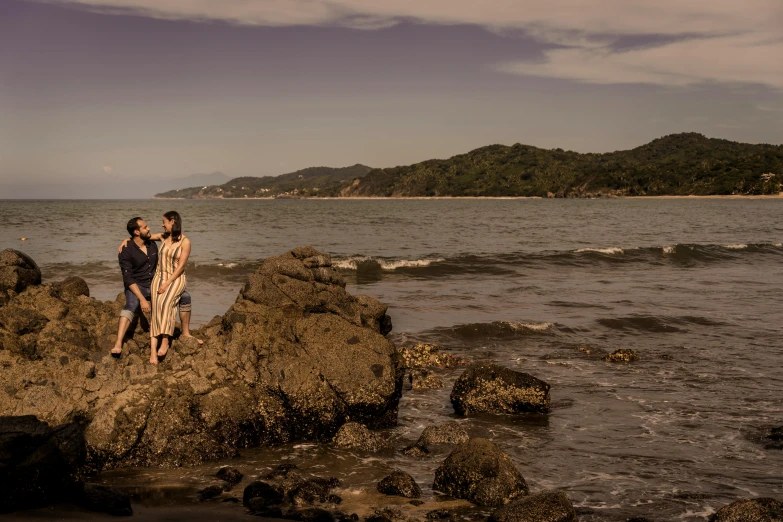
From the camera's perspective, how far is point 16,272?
10.9 m

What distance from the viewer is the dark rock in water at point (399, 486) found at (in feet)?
24.3

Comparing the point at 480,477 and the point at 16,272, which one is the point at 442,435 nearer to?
the point at 480,477

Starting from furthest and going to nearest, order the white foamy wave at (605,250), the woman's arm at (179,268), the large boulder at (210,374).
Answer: the white foamy wave at (605,250), the woman's arm at (179,268), the large boulder at (210,374)

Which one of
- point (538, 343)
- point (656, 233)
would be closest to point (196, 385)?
point (538, 343)

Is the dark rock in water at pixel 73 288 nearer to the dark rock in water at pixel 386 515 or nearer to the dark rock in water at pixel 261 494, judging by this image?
the dark rock in water at pixel 261 494

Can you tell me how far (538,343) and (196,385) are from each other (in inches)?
372

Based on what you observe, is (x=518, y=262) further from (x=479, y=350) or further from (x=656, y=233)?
(x=656, y=233)

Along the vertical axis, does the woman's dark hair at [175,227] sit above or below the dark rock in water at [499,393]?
above

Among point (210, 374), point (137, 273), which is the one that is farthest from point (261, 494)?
point (137, 273)

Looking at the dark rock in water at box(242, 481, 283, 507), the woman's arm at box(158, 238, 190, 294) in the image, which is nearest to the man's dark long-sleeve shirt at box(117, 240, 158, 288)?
the woman's arm at box(158, 238, 190, 294)

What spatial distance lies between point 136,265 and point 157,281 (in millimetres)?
501

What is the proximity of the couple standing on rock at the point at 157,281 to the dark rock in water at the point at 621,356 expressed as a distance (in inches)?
355

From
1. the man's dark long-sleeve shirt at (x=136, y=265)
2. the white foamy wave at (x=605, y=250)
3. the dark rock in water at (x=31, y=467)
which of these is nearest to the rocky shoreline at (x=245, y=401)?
the dark rock in water at (x=31, y=467)

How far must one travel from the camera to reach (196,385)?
8992 millimetres
